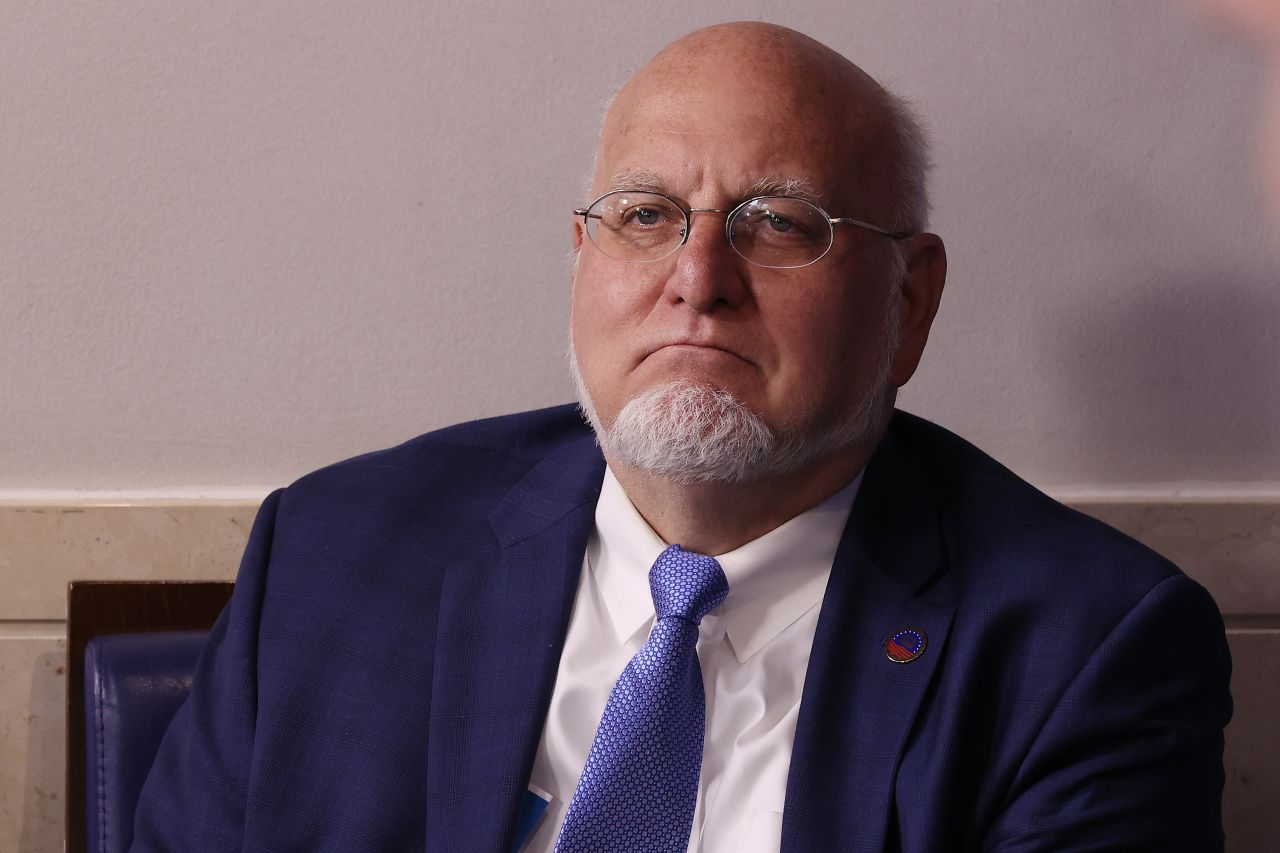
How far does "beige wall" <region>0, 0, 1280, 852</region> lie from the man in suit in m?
0.42

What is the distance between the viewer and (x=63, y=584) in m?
2.08

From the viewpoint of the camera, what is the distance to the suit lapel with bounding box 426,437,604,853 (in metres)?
1.46

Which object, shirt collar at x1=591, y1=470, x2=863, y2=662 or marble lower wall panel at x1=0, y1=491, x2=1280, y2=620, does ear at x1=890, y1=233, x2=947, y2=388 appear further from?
marble lower wall panel at x1=0, y1=491, x2=1280, y2=620

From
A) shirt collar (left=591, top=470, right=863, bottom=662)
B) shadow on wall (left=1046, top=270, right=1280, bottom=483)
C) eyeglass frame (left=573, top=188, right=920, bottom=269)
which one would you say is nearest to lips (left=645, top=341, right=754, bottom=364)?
eyeglass frame (left=573, top=188, right=920, bottom=269)

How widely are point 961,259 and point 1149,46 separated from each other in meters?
0.44

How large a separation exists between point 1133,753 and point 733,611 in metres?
0.47

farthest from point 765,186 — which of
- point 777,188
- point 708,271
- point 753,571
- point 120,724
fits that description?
Answer: point 120,724

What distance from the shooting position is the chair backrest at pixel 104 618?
75.1 inches

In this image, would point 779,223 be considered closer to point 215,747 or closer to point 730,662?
point 730,662

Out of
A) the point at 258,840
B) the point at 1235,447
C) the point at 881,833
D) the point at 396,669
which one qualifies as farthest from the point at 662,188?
the point at 1235,447

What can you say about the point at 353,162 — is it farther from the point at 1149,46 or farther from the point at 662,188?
the point at 1149,46

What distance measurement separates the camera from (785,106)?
1522mm

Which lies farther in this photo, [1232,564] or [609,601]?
[1232,564]

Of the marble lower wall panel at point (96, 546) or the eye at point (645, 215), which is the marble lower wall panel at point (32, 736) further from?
the eye at point (645, 215)
